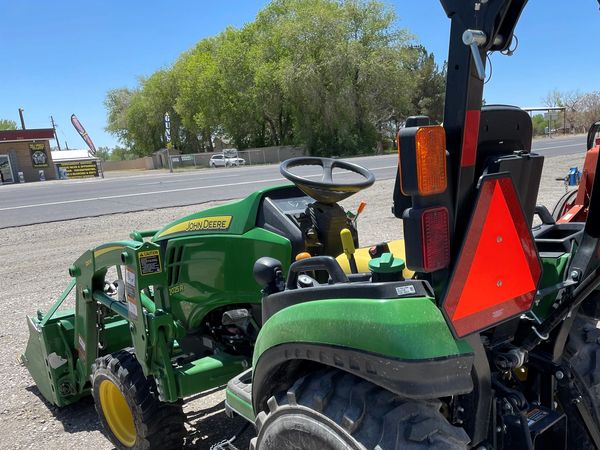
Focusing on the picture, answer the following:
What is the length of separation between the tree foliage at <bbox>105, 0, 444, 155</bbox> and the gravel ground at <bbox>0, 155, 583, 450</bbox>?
101 ft

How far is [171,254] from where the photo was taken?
3.29m

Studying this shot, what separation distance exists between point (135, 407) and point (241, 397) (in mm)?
947

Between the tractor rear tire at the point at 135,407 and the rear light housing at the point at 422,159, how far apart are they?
220 centimetres

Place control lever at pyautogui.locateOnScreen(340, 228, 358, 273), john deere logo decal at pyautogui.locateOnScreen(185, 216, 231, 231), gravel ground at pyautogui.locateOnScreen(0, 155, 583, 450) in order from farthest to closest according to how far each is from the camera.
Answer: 1. gravel ground at pyautogui.locateOnScreen(0, 155, 583, 450)
2. john deere logo decal at pyautogui.locateOnScreen(185, 216, 231, 231)
3. control lever at pyautogui.locateOnScreen(340, 228, 358, 273)

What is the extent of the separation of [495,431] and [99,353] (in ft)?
9.63

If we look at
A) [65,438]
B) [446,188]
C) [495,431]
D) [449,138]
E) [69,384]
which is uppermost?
[449,138]

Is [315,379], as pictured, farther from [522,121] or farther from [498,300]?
[522,121]

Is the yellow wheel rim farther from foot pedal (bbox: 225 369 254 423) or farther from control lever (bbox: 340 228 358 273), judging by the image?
control lever (bbox: 340 228 358 273)

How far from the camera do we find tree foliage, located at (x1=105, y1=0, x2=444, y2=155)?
45594 mm

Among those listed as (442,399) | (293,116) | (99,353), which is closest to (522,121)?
(442,399)

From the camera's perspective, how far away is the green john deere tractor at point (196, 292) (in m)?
3.01

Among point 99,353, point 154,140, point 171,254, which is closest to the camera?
point 171,254

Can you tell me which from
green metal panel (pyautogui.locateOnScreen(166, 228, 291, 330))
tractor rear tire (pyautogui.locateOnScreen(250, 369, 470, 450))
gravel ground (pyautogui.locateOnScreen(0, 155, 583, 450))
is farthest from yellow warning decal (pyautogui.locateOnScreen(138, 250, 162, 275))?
tractor rear tire (pyautogui.locateOnScreen(250, 369, 470, 450))

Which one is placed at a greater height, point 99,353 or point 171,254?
point 171,254
